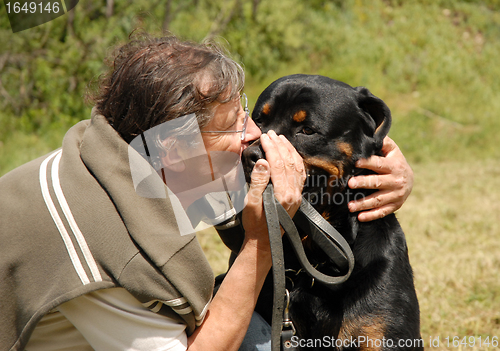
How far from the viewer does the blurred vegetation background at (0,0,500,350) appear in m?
3.58

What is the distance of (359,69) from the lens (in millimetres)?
8789

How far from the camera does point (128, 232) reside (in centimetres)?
138

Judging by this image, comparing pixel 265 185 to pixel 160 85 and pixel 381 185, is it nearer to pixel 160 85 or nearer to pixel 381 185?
pixel 160 85

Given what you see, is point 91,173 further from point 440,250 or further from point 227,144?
point 440,250

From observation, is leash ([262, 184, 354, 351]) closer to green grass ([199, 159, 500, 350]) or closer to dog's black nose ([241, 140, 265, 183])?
dog's black nose ([241, 140, 265, 183])

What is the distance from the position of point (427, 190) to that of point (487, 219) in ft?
4.04

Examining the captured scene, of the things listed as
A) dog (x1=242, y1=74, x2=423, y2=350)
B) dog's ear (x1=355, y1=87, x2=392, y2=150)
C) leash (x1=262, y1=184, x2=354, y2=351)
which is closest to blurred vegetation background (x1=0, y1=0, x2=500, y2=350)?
dog (x1=242, y1=74, x2=423, y2=350)

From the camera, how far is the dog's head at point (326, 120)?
2000mm

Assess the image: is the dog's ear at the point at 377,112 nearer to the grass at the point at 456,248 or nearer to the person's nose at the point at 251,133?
the person's nose at the point at 251,133

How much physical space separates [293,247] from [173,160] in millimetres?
557

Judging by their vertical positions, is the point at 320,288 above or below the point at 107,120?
below

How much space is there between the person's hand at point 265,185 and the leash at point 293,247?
3cm

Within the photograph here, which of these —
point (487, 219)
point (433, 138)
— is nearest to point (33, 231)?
point (487, 219)

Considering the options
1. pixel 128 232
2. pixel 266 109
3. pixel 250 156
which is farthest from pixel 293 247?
pixel 266 109
